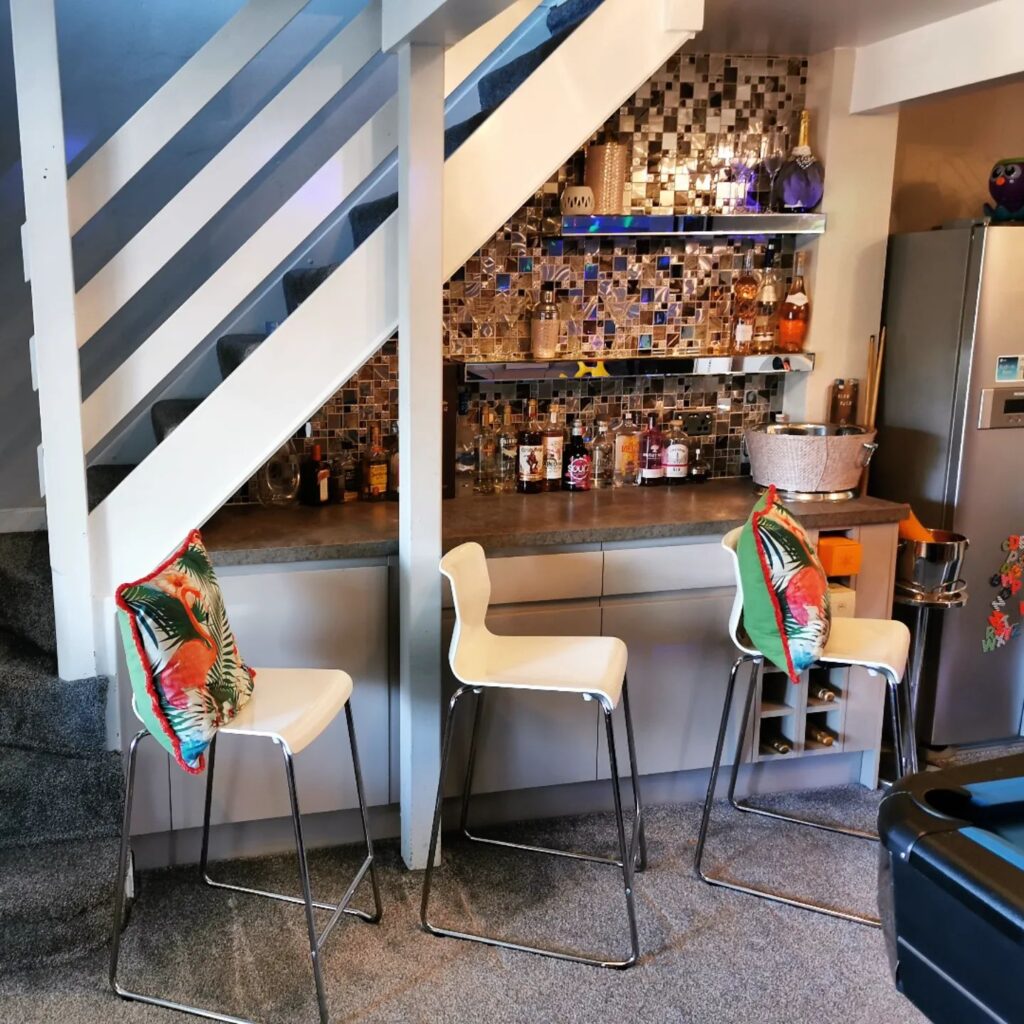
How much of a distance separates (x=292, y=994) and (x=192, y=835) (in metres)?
0.64

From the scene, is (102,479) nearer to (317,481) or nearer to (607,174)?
(317,481)

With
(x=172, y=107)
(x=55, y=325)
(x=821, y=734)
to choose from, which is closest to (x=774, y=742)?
(x=821, y=734)

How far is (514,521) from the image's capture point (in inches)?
119

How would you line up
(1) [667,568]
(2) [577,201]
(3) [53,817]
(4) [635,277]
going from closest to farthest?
(3) [53,817] < (1) [667,568] < (2) [577,201] < (4) [635,277]

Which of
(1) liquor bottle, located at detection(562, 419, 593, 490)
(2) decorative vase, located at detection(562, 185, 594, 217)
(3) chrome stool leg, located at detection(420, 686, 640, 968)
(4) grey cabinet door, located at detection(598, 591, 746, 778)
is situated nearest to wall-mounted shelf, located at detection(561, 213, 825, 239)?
(2) decorative vase, located at detection(562, 185, 594, 217)

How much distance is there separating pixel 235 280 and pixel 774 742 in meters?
2.02

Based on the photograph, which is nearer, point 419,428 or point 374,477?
point 419,428

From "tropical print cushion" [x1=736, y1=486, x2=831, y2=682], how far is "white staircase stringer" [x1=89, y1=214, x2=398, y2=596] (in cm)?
102

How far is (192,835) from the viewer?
2.89 meters

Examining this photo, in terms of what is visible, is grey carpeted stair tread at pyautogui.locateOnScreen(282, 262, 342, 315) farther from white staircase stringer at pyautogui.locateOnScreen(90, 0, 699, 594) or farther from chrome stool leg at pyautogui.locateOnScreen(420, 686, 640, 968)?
chrome stool leg at pyautogui.locateOnScreen(420, 686, 640, 968)

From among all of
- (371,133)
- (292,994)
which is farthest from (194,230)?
(292,994)

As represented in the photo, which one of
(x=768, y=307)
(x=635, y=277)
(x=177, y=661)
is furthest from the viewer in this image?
(x=768, y=307)

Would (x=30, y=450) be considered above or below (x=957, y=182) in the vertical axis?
below

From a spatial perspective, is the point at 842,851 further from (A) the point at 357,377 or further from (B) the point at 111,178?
(B) the point at 111,178
